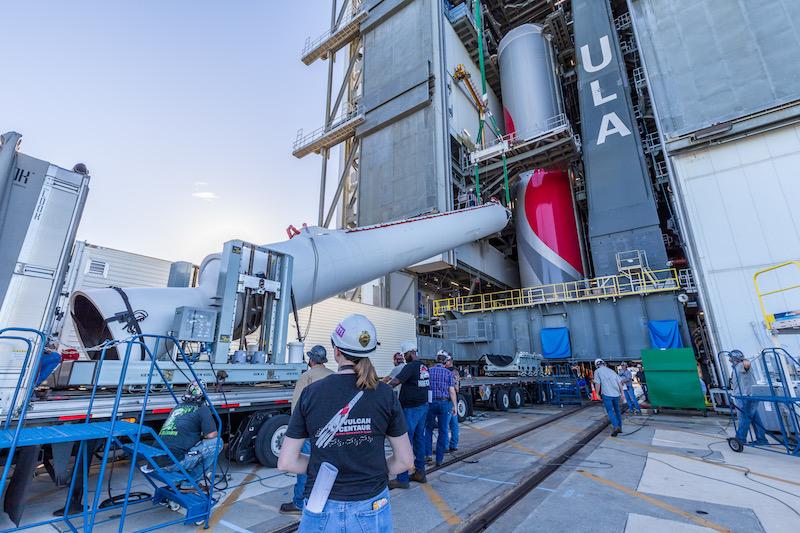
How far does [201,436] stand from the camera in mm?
4148

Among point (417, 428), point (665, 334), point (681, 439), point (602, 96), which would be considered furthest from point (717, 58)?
point (417, 428)

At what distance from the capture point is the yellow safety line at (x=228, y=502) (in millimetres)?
3705

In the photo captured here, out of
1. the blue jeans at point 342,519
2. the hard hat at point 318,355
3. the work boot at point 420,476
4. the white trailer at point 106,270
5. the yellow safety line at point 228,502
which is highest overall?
the white trailer at point 106,270

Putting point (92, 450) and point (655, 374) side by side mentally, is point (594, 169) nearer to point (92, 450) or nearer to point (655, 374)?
point (655, 374)

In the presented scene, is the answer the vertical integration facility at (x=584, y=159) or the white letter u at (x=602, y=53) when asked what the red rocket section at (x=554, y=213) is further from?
the white letter u at (x=602, y=53)

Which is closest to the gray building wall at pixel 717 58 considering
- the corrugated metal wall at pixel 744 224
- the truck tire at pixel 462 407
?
the corrugated metal wall at pixel 744 224

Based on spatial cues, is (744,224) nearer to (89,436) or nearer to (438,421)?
(438,421)

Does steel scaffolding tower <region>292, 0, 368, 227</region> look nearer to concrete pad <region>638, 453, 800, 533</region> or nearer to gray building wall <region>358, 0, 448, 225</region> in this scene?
gray building wall <region>358, 0, 448, 225</region>

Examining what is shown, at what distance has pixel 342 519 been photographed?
5.17 feet

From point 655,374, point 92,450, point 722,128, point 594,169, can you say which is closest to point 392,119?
point 594,169

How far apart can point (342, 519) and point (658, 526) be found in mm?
3549

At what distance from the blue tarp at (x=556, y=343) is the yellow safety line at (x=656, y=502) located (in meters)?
12.2

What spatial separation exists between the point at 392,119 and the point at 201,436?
68.0 feet

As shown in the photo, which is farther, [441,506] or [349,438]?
[441,506]
